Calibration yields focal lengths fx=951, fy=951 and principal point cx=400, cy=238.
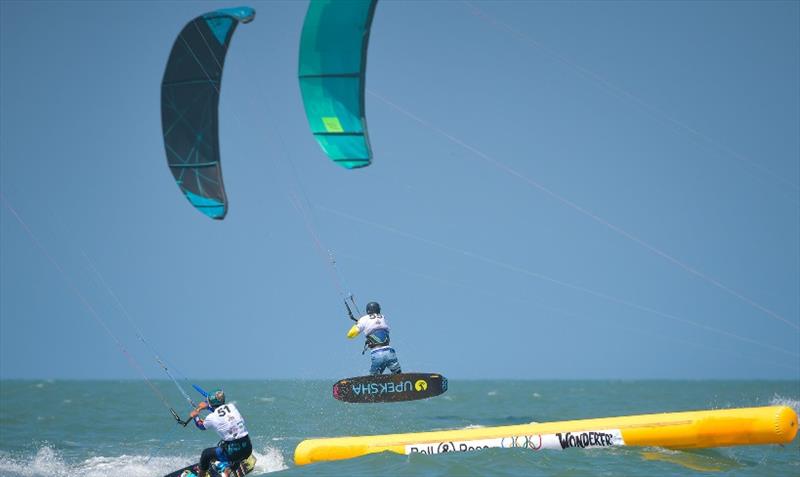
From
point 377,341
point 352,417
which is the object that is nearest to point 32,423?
point 352,417

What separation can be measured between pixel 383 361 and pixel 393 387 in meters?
0.50

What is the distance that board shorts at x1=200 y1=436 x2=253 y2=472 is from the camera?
12.7m

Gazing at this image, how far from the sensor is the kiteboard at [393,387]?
55.0 feet

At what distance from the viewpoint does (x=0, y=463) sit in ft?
57.0

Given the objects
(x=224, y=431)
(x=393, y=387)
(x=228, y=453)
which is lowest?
(x=228, y=453)

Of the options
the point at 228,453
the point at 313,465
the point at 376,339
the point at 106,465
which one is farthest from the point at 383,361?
the point at 106,465

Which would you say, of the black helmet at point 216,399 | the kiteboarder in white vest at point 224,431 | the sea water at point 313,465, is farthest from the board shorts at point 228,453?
the sea water at point 313,465

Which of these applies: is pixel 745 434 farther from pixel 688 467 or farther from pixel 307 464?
pixel 307 464

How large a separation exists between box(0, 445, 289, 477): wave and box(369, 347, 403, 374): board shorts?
2.29 metres

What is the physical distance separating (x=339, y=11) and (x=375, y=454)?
7868mm

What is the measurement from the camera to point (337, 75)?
58.0ft

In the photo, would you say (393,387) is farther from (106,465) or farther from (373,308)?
(106,465)

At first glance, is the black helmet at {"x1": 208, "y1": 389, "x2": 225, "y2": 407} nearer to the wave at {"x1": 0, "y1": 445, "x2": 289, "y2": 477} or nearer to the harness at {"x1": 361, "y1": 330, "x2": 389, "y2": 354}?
the wave at {"x1": 0, "y1": 445, "x2": 289, "y2": 477}

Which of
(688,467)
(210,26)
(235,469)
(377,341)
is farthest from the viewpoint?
(210,26)
